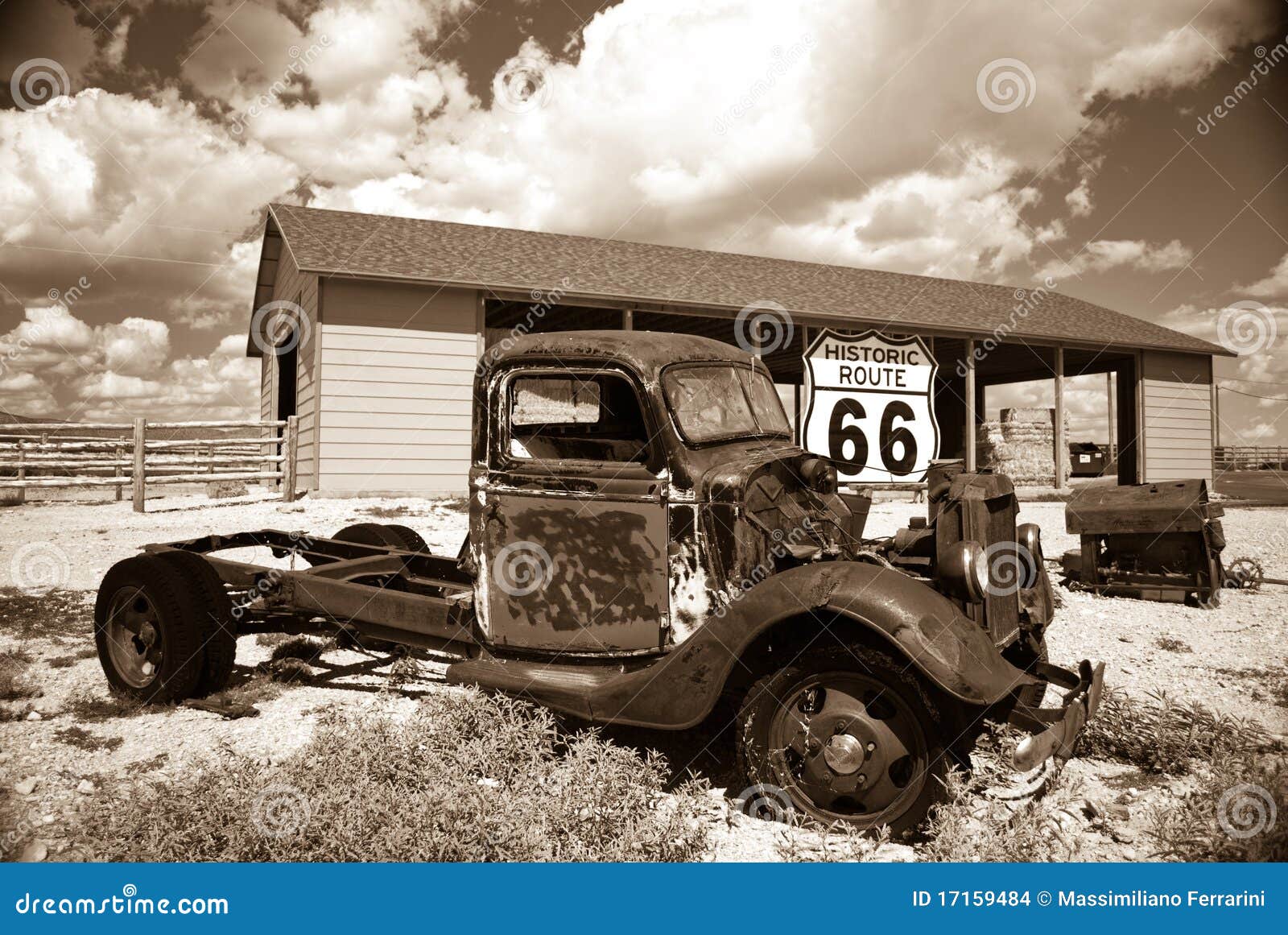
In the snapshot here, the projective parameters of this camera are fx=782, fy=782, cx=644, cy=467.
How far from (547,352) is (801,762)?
2086 mm

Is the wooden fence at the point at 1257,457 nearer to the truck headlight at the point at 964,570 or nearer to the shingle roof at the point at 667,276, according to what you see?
the shingle roof at the point at 667,276

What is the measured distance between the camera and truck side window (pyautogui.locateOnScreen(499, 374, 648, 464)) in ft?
12.5

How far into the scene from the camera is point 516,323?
54.0 feet

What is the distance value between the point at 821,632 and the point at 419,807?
153 cm

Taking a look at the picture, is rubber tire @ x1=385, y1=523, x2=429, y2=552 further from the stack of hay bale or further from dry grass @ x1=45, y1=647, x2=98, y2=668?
the stack of hay bale

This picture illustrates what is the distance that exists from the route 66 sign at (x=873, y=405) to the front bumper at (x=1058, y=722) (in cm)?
142

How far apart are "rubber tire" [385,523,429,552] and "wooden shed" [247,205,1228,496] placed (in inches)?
250

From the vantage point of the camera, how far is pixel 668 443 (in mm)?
3424

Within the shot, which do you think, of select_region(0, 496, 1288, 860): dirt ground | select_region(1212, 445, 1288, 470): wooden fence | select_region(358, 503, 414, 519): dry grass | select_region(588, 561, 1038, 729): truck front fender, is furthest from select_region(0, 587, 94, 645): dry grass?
select_region(1212, 445, 1288, 470): wooden fence

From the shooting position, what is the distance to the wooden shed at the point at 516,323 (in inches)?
469

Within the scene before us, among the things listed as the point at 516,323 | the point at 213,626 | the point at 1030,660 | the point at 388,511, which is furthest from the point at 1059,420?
the point at 213,626

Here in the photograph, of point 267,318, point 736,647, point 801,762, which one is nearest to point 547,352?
point 736,647

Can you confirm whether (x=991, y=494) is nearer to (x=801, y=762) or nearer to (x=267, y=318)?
(x=801, y=762)

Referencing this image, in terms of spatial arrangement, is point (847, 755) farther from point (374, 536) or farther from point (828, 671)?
point (374, 536)
